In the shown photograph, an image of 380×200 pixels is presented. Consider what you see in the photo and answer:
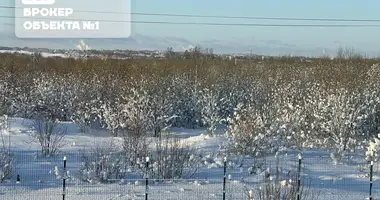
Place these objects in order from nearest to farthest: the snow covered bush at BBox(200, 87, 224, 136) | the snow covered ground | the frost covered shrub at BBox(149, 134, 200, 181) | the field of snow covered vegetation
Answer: the snow covered ground, the field of snow covered vegetation, the frost covered shrub at BBox(149, 134, 200, 181), the snow covered bush at BBox(200, 87, 224, 136)

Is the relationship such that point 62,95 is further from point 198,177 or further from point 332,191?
point 332,191

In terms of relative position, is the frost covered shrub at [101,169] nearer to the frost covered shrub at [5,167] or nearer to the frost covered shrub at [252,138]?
the frost covered shrub at [5,167]

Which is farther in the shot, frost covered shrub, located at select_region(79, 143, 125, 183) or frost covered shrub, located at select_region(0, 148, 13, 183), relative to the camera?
frost covered shrub, located at select_region(79, 143, 125, 183)

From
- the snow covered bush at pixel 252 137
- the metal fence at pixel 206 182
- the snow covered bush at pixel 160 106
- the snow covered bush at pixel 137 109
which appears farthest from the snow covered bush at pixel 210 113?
the metal fence at pixel 206 182

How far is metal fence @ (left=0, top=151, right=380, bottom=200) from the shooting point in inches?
346

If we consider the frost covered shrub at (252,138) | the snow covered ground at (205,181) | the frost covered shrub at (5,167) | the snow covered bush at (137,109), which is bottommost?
the snow covered ground at (205,181)

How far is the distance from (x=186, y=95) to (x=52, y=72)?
23.1 ft

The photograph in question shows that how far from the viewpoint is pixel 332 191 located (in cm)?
948

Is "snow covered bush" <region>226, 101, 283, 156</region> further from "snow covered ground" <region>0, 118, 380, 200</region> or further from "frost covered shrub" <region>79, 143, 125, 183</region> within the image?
"frost covered shrub" <region>79, 143, 125, 183</region>

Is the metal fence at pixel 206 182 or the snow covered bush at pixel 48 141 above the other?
the snow covered bush at pixel 48 141

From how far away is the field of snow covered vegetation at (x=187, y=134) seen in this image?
31.3 ft

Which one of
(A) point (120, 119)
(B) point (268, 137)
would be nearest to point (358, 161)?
(B) point (268, 137)

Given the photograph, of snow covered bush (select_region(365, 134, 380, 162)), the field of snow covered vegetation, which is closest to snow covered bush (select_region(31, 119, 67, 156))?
the field of snow covered vegetation

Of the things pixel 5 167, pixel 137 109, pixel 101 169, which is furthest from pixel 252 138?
pixel 5 167
